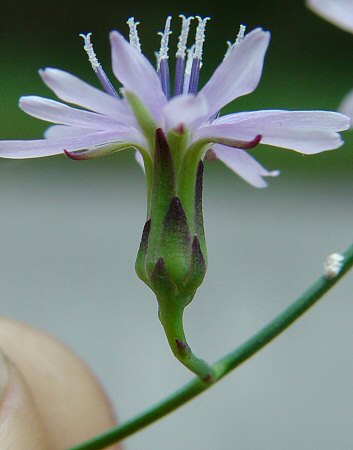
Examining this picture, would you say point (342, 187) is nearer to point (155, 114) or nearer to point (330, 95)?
point (330, 95)

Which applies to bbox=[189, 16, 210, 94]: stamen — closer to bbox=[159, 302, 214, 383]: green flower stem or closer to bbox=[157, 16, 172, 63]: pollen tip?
bbox=[157, 16, 172, 63]: pollen tip

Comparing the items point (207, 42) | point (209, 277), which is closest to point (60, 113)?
point (209, 277)

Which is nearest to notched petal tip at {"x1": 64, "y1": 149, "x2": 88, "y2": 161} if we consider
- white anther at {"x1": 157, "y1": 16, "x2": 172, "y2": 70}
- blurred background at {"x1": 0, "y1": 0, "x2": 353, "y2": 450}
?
white anther at {"x1": 157, "y1": 16, "x2": 172, "y2": 70}

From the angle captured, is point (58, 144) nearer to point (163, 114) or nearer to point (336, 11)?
point (163, 114)

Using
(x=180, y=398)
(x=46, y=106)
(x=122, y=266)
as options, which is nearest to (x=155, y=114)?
(x=46, y=106)

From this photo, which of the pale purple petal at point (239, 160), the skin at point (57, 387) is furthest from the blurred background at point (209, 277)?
the pale purple petal at point (239, 160)

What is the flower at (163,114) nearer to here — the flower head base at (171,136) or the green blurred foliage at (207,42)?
the flower head base at (171,136)
